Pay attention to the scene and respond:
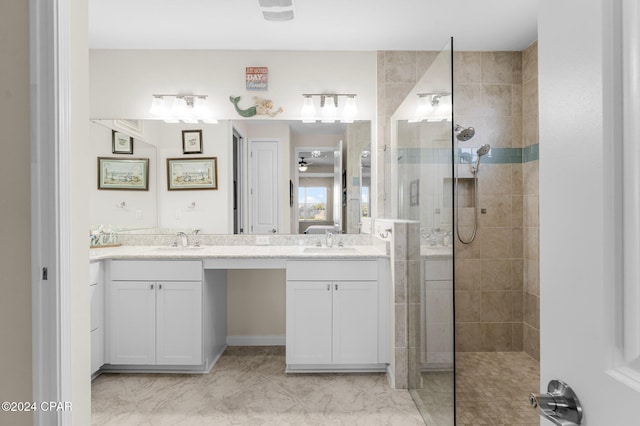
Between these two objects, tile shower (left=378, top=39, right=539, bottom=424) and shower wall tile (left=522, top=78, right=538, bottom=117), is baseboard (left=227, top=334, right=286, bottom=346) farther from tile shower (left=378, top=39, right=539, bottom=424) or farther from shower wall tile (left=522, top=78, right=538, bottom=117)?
shower wall tile (left=522, top=78, right=538, bottom=117)

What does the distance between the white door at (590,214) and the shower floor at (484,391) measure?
1.30 metres

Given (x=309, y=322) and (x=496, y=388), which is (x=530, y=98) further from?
(x=309, y=322)

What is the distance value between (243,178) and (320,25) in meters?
1.37

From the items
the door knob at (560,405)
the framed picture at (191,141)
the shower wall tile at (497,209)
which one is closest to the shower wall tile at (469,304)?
the shower wall tile at (497,209)

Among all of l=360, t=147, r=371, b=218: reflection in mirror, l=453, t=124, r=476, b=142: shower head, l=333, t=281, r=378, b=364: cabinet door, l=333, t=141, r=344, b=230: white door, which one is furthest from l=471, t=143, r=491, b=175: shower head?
l=333, t=281, r=378, b=364: cabinet door

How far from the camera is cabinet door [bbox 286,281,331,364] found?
2.61m

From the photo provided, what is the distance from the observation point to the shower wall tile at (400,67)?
3.09 meters

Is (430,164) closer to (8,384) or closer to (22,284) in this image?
(22,284)

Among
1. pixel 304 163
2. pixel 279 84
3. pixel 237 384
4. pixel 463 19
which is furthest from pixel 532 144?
pixel 237 384

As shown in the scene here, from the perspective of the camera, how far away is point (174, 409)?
2.19 m

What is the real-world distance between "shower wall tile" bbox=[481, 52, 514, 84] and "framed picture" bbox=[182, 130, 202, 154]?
248cm

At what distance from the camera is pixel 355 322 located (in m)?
2.61

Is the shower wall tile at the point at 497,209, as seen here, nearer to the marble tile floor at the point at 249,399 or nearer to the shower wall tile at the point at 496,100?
the shower wall tile at the point at 496,100

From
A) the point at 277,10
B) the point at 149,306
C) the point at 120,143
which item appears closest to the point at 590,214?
the point at 277,10
